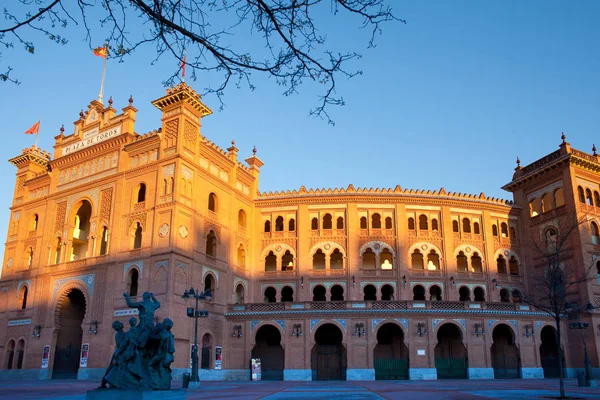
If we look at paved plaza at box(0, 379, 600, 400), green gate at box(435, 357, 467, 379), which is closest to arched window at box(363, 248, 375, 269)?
green gate at box(435, 357, 467, 379)

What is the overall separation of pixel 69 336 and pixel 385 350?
71.6ft

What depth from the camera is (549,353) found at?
37.5m

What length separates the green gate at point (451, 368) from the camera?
110 feet

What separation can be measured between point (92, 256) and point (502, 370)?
91.8 feet

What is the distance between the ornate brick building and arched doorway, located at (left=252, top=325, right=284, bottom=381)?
80mm

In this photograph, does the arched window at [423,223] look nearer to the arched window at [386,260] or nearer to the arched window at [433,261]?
the arched window at [433,261]

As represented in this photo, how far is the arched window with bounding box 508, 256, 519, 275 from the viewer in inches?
1610

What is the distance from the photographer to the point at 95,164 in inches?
1483

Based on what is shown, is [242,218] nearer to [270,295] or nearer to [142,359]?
[270,295]

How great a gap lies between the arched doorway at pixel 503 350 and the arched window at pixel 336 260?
11.6 metres

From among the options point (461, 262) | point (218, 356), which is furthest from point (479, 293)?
point (218, 356)

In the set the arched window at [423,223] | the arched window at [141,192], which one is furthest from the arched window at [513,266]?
the arched window at [141,192]

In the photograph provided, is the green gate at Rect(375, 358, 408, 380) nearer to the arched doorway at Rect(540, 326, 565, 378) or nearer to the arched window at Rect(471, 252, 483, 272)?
the arched window at Rect(471, 252, 483, 272)

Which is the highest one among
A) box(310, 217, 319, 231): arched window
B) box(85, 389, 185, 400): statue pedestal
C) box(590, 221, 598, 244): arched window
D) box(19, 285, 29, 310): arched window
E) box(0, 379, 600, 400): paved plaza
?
box(310, 217, 319, 231): arched window
